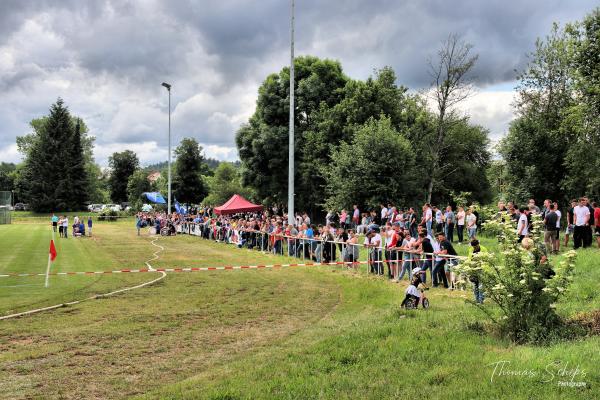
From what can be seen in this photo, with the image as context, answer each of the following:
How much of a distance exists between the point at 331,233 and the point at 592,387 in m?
16.8

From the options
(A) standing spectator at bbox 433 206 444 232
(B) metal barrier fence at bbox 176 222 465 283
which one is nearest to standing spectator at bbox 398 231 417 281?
(B) metal barrier fence at bbox 176 222 465 283

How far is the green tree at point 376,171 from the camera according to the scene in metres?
31.5

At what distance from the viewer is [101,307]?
1349cm

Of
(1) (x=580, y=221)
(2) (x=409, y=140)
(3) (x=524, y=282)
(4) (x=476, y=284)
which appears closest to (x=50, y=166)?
(2) (x=409, y=140)

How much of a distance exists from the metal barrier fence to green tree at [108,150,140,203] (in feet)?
231

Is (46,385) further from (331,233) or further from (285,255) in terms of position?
(285,255)

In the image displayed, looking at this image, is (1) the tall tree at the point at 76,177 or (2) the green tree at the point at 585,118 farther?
(1) the tall tree at the point at 76,177

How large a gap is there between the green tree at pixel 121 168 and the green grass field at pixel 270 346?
88.4 metres

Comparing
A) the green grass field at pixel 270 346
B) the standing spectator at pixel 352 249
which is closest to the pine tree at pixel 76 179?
the green grass field at pixel 270 346

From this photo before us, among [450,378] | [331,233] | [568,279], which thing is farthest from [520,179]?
[450,378]

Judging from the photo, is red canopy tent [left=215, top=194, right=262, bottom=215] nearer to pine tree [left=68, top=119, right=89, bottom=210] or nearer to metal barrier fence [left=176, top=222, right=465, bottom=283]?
metal barrier fence [left=176, top=222, right=465, bottom=283]

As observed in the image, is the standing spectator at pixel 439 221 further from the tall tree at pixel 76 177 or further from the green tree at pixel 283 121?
the tall tree at pixel 76 177

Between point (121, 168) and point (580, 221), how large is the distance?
95053 millimetres

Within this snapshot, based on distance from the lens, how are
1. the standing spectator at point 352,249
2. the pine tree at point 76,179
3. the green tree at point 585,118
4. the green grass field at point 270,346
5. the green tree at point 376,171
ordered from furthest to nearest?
the pine tree at point 76,179
the green tree at point 376,171
the green tree at point 585,118
the standing spectator at point 352,249
the green grass field at point 270,346
